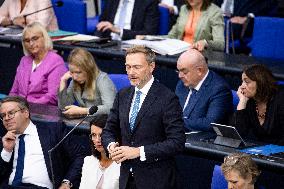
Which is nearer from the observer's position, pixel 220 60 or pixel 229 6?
pixel 220 60

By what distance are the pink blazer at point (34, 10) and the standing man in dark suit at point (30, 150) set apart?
8.64 feet

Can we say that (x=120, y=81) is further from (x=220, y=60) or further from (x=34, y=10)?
(x=34, y=10)

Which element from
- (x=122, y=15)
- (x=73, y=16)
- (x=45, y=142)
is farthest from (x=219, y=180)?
(x=73, y=16)

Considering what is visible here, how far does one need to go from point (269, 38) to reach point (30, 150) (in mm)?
2740

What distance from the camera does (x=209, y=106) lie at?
646cm

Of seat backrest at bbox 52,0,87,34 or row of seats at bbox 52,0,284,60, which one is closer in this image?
row of seats at bbox 52,0,284,60

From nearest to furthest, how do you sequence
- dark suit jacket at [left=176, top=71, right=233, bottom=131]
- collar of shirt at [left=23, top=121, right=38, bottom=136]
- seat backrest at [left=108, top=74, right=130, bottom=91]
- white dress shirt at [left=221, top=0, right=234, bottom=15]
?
1. collar of shirt at [left=23, top=121, right=38, bottom=136]
2. dark suit jacket at [left=176, top=71, right=233, bottom=131]
3. seat backrest at [left=108, top=74, right=130, bottom=91]
4. white dress shirt at [left=221, top=0, right=234, bottom=15]

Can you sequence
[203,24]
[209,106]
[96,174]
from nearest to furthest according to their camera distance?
[96,174] → [209,106] → [203,24]

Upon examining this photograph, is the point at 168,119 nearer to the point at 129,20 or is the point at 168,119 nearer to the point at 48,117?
the point at 48,117

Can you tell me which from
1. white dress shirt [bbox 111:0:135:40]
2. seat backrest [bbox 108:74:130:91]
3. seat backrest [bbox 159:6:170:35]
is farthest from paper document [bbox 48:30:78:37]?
seat backrest [bbox 108:74:130:91]

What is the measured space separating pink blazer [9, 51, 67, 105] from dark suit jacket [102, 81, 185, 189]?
196cm

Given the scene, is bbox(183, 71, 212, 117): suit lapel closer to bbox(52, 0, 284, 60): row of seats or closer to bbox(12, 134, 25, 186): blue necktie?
bbox(12, 134, 25, 186): blue necktie

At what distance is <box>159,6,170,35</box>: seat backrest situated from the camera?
873 cm

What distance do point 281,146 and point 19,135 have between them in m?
1.72
